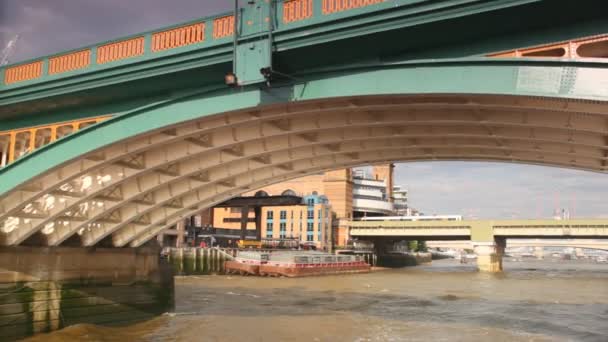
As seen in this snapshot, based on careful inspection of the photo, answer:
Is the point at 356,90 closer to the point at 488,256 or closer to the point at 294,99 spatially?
the point at 294,99

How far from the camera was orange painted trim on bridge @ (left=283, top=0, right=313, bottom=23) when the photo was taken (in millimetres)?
11836

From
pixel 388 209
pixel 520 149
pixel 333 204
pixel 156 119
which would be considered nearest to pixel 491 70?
pixel 520 149

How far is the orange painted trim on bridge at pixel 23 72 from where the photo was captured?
53.6 feet

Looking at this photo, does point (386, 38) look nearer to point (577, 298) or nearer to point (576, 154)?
point (576, 154)

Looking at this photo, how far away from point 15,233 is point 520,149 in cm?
1598

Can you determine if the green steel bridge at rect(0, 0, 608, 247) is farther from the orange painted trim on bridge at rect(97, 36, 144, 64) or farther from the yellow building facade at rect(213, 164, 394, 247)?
the yellow building facade at rect(213, 164, 394, 247)

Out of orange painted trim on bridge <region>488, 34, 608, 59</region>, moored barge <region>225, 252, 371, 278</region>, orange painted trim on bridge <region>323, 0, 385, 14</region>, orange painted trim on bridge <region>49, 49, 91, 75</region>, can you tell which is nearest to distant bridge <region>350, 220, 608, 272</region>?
moored barge <region>225, 252, 371, 278</region>

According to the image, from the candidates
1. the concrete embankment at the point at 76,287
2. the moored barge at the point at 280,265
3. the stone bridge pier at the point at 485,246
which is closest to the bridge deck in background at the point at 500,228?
the stone bridge pier at the point at 485,246

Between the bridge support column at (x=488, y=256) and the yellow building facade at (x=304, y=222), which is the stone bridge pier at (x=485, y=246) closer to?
the bridge support column at (x=488, y=256)

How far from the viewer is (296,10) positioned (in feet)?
39.5

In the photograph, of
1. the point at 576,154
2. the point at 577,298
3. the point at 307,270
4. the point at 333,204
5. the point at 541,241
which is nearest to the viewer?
the point at 576,154

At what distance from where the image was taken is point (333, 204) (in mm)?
109688

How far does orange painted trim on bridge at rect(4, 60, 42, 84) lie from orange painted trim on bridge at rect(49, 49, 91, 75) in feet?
1.81

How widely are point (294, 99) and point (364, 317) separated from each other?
17.4m
